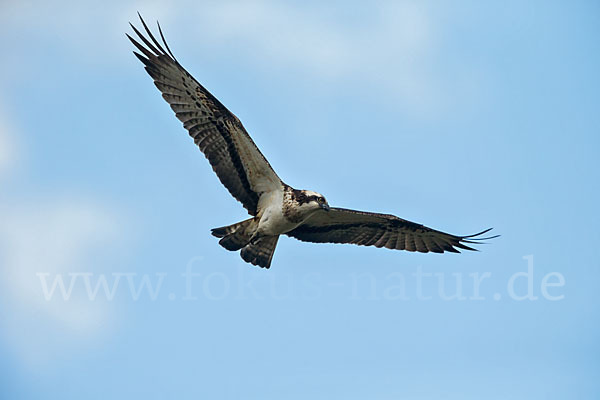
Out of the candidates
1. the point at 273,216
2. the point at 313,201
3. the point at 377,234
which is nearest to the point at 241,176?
the point at 273,216

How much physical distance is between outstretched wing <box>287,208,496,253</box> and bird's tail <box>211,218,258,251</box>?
39.3 inches

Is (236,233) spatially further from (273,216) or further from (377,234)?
(377,234)

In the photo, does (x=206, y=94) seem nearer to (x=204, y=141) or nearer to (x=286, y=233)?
(x=204, y=141)

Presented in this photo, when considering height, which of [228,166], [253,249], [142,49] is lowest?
[253,249]

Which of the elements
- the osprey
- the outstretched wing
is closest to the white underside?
the osprey

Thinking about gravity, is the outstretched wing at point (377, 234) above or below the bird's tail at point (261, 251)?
above

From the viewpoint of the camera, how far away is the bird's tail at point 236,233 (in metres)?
12.7

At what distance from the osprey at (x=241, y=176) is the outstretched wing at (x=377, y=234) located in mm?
A: 39

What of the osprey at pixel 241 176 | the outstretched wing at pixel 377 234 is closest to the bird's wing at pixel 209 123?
the osprey at pixel 241 176

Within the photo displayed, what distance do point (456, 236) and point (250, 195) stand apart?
340cm

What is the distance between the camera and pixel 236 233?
1278 cm

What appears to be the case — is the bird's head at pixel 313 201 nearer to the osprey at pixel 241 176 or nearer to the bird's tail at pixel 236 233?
the osprey at pixel 241 176

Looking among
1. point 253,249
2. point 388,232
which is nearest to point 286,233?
point 253,249

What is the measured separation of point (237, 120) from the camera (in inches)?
482
